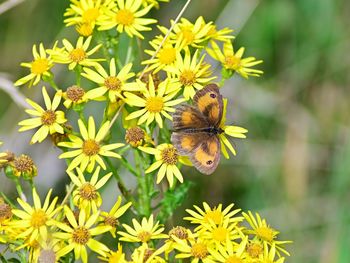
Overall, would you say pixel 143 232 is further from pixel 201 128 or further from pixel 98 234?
pixel 201 128

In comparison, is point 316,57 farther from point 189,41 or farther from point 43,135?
point 43,135

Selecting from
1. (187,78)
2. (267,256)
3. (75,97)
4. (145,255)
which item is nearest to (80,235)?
(145,255)

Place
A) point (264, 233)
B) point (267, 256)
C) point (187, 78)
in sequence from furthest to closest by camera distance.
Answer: point (187, 78) → point (264, 233) → point (267, 256)

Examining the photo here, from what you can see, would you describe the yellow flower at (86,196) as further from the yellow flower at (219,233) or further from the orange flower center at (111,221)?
the yellow flower at (219,233)

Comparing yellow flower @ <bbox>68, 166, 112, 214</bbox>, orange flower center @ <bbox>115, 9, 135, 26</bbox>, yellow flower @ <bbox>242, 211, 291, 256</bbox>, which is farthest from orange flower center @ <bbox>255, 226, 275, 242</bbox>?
orange flower center @ <bbox>115, 9, 135, 26</bbox>

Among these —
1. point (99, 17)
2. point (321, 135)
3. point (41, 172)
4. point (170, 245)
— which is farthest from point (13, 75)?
point (170, 245)

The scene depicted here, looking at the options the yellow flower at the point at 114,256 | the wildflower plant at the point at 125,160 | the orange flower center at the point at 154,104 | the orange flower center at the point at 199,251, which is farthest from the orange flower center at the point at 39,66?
the orange flower center at the point at 199,251

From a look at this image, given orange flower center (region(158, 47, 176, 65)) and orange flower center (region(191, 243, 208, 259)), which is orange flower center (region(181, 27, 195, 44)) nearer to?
orange flower center (region(158, 47, 176, 65))
